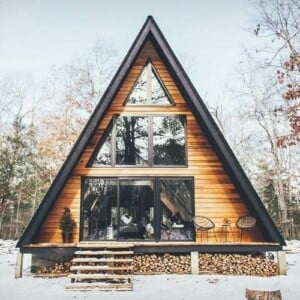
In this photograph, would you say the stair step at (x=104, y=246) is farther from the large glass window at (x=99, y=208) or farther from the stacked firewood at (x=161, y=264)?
the stacked firewood at (x=161, y=264)

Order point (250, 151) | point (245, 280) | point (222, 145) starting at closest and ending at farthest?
1. point (245, 280)
2. point (222, 145)
3. point (250, 151)

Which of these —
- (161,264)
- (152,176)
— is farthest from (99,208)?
(161,264)

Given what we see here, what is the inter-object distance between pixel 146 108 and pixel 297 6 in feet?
14.4

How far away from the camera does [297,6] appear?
26.3 feet

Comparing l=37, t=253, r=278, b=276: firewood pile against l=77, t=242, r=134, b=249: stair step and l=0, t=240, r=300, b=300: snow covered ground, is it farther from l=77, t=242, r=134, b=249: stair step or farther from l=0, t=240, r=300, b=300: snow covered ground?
l=77, t=242, r=134, b=249: stair step

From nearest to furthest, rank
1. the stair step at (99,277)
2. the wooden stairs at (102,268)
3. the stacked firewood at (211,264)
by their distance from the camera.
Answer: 1. the wooden stairs at (102,268)
2. the stair step at (99,277)
3. the stacked firewood at (211,264)

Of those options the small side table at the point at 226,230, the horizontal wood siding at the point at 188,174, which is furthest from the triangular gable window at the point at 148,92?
the small side table at the point at 226,230

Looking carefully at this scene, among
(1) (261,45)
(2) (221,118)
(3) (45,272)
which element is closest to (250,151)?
(2) (221,118)

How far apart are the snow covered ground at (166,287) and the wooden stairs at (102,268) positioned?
0.19 meters

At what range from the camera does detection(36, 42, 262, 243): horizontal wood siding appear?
23.8ft

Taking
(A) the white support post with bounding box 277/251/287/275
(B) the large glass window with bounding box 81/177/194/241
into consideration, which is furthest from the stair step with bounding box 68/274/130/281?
(A) the white support post with bounding box 277/251/287/275

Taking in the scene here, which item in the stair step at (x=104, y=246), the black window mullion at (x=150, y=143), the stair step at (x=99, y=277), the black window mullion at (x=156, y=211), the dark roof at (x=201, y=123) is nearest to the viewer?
the stair step at (x=99, y=277)

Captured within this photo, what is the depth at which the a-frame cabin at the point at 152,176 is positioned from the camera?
6977 millimetres

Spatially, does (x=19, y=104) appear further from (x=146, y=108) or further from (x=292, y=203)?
(x=292, y=203)
